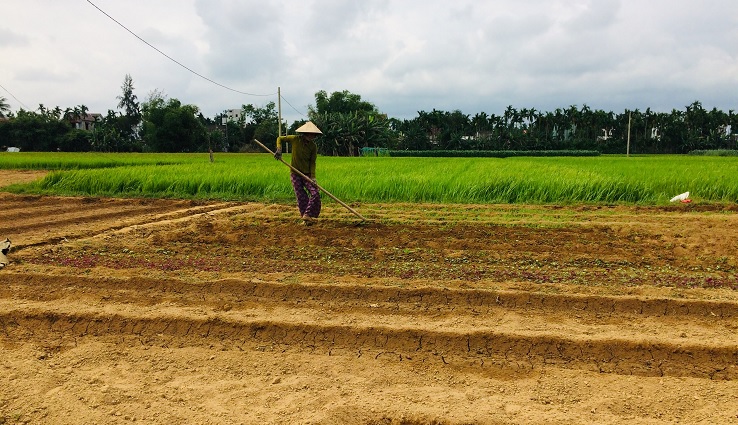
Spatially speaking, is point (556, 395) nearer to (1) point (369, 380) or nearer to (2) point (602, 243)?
(1) point (369, 380)

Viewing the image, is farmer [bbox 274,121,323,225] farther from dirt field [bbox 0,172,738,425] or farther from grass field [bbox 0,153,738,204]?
grass field [bbox 0,153,738,204]

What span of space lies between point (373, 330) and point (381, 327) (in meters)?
0.06

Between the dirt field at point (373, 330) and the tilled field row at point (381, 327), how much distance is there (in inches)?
0.6

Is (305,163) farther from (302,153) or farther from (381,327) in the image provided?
(381,327)

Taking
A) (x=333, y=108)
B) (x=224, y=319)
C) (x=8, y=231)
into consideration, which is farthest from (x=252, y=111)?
(x=224, y=319)

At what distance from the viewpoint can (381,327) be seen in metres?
3.52

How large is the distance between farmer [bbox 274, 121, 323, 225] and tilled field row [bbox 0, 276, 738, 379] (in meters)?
3.27

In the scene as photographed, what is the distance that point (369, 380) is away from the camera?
2.95m

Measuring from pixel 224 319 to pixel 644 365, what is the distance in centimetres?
272

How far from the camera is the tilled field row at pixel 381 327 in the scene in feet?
10.5

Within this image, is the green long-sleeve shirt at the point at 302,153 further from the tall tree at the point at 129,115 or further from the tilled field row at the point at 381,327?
the tall tree at the point at 129,115

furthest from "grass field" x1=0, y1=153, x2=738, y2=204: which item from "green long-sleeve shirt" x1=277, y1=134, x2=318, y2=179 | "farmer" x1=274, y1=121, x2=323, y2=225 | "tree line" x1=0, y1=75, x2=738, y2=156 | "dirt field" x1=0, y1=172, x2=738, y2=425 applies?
"tree line" x1=0, y1=75, x2=738, y2=156

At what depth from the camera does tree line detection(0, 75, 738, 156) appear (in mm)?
47250

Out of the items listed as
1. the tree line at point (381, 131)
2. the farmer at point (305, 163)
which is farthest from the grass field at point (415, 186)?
the tree line at point (381, 131)
